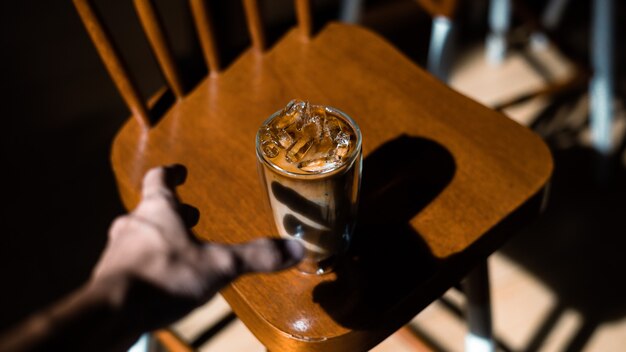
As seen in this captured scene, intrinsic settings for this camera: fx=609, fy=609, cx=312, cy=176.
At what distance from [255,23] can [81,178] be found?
0.76 meters

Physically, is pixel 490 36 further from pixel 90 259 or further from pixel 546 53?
pixel 90 259

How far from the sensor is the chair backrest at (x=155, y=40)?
2.13 ft

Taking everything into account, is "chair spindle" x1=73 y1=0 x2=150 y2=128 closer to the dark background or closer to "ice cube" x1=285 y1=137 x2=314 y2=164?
"ice cube" x1=285 y1=137 x2=314 y2=164

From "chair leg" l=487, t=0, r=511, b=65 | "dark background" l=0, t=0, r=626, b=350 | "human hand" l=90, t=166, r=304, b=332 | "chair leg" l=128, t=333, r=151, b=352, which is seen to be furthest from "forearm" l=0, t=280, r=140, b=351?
"chair leg" l=487, t=0, r=511, b=65

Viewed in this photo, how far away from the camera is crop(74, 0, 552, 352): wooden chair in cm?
57

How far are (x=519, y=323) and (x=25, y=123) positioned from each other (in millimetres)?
1171

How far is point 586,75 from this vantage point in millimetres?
1248

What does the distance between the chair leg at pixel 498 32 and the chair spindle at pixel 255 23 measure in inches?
34.3

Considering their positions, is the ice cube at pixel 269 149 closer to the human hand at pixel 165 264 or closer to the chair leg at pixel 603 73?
the human hand at pixel 165 264

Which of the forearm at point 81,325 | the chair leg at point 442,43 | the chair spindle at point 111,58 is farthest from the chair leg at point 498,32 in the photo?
the forearm at point 81,325

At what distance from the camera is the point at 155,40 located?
2.32 ft

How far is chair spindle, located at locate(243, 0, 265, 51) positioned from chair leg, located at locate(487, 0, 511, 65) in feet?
2.85

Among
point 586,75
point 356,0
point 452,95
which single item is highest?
point 452,95

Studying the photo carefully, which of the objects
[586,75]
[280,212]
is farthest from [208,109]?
[586,75]
